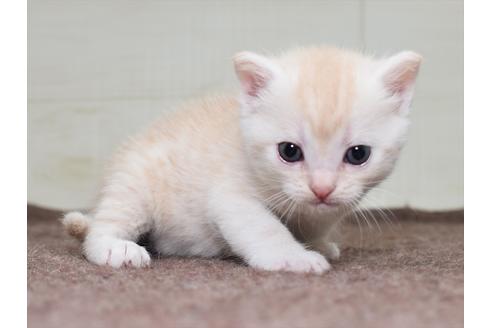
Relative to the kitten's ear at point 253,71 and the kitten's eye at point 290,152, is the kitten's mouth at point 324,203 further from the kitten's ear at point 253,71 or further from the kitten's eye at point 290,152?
the kitten's ear at point 253,71

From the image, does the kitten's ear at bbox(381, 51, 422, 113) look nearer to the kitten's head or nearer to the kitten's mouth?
the kitten's head

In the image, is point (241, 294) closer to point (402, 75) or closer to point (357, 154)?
point (357, 154)

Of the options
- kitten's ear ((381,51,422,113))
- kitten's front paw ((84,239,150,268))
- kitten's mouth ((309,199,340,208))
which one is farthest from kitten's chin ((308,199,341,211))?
kitten's front paw ((84,239,150,268))

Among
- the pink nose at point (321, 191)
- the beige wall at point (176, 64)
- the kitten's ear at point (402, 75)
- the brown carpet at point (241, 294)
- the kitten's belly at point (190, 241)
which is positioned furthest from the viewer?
the beige wall at point (176, 64)

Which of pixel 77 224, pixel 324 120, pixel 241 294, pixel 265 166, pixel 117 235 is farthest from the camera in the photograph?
pixel 77 224

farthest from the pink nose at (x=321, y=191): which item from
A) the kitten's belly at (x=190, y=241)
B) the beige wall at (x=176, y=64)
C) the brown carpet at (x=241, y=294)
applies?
the beige wall at (x=176, y=64)

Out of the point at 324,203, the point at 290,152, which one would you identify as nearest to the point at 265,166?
the point at 290,152

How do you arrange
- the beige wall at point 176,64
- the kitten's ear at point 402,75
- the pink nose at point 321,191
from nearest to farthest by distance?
1. the pink nose at point 321,191
2. the kitten's ear at point 402,75
3. the beige wall at point 176,64
